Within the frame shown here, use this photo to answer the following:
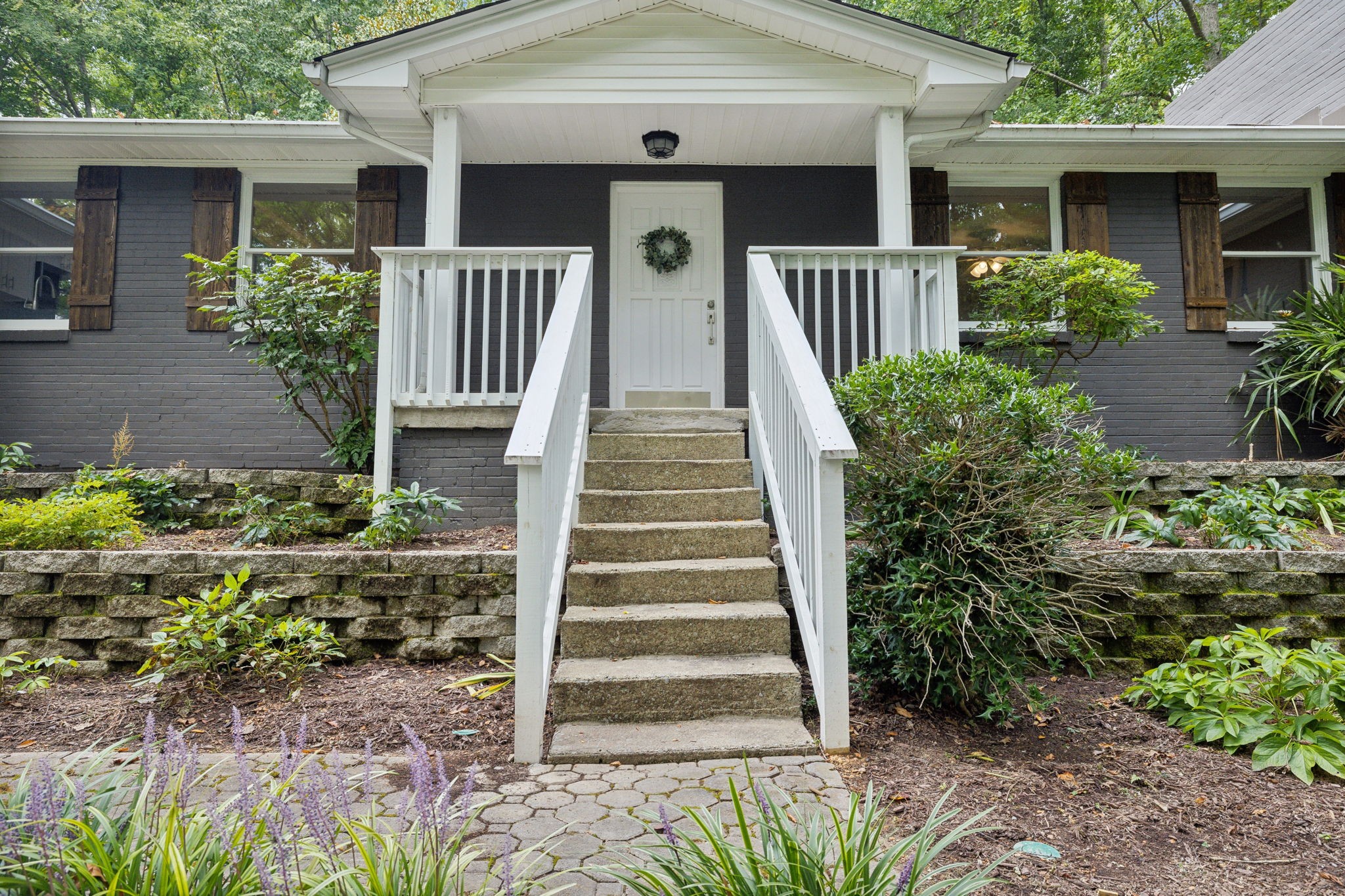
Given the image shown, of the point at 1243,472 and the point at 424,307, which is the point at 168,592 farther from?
the point at 1243,472

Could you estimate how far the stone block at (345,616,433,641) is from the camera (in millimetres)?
3482

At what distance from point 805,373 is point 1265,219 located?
597cm

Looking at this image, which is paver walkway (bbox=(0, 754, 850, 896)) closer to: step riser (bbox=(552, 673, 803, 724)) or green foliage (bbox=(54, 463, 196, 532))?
step riser (bbox=(552, 673, 803, 724))

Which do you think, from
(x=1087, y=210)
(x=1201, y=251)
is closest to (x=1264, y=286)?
(x=1201, y=251)

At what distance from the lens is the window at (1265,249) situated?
6.52 metres

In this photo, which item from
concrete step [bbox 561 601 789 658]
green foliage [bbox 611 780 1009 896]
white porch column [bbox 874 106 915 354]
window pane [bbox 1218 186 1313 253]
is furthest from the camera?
window pane [bbox 1218 186 1313 253]

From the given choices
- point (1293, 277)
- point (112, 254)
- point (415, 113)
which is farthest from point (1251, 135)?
point (112, 254)

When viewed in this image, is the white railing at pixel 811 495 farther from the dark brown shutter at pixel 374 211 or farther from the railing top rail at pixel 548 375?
the dark brown shutter at pixel 374 211

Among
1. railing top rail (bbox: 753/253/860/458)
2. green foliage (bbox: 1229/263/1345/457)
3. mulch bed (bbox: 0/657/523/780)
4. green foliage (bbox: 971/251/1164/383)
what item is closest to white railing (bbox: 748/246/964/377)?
railing top rail (bbox: 753/253/860/458)

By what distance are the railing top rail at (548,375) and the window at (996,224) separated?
364 centimetres

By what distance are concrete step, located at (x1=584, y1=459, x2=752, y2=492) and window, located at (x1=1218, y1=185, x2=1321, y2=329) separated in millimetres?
→ 5112

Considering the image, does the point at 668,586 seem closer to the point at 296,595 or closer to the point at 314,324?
the point at 296,595

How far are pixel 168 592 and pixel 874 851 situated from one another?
3.31 meters

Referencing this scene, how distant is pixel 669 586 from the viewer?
327cm
